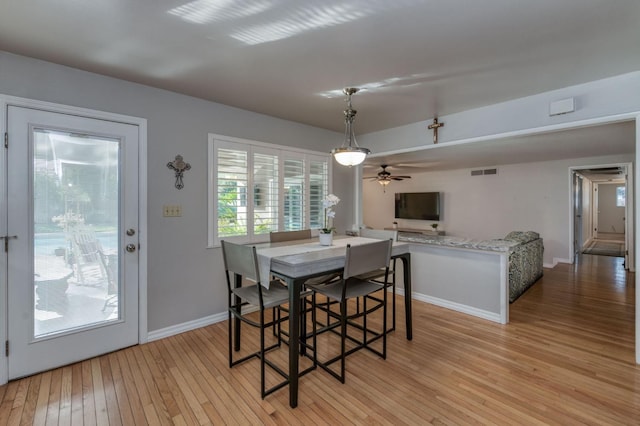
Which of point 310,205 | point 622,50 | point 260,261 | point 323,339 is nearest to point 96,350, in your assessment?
point 260,261

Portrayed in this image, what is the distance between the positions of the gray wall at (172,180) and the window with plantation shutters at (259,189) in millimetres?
134

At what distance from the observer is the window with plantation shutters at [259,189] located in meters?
3.15

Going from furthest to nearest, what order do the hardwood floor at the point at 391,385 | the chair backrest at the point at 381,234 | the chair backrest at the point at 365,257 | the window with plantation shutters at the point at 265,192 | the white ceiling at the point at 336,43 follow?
the window with plantation shutters at the point at 265,192 < the chair backrest at the point at 381,234 < the chair backrest at the point at 365,257 < the hardwood floor at the point at 391,385 < the white ceiling at the point at 336,43

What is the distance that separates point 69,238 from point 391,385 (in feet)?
9.06

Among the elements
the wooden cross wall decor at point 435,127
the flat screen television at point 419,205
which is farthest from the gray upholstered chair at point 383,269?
the flat screen television at point 419,205

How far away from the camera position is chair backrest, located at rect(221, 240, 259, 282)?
1.95 metres

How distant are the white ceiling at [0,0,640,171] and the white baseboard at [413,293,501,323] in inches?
91.3

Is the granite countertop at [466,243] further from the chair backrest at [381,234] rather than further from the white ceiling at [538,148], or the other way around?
the white ceiling at [538,148]

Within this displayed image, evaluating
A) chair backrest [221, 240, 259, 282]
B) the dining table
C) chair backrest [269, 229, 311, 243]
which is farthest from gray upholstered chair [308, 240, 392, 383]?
chair backrest [269, 229, 311, 243]

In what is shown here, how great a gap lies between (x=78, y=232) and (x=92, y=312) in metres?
0.69

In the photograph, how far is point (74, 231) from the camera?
2363mm

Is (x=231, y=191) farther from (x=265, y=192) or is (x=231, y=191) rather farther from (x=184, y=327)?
(x=184, y=327)

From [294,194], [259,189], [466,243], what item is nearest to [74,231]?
[259,189]

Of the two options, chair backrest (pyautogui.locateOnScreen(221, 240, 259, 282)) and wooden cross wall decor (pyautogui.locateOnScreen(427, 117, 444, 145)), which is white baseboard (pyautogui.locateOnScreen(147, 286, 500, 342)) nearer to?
chair backrest (pyautogui.locateOnScreen(221, 240, 259, 282))
